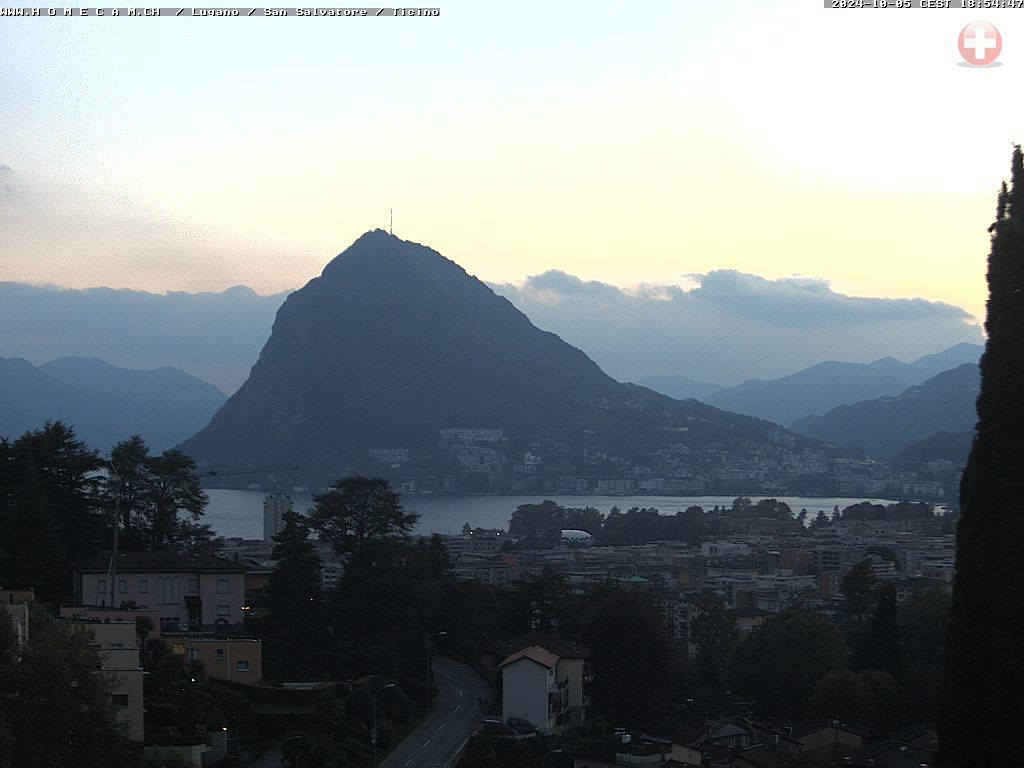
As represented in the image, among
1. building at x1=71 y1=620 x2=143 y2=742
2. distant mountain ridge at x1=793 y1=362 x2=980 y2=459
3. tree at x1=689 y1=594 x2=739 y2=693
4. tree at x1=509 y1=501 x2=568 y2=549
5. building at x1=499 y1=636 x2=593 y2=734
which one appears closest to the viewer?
building at x1=71 y1=620 x2=143 y2=742

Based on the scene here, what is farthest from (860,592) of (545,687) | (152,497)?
(152,497)

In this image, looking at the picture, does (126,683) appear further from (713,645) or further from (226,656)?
(713,645)

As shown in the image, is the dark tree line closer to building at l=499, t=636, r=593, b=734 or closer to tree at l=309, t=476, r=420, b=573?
tree at l=309, t=476, r=420, b=573

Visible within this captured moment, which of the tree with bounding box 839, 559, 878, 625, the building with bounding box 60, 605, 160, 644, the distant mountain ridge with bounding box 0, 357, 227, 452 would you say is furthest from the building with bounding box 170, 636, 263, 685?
the distant mountain ridge with bounding box 0, 357, 227, 452

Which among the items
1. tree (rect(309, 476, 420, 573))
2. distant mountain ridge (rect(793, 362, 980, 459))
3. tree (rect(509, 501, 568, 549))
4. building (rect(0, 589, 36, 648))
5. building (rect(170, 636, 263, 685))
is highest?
distant mountain ridge (rect(793, 362, 980, 459))

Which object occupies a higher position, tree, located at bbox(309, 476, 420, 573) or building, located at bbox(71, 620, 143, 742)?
tree, located at bbox(309, 476, 420, 573)

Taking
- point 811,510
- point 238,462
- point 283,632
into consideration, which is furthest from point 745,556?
point 238,462

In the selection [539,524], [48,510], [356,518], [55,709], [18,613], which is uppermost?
[48,510]
